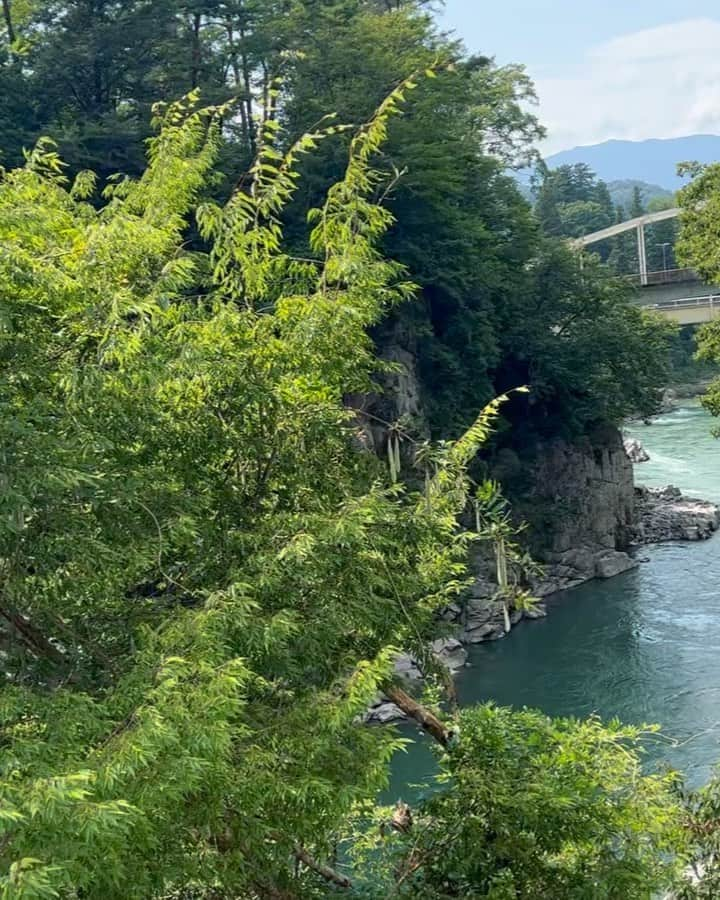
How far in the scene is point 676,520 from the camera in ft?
75.7

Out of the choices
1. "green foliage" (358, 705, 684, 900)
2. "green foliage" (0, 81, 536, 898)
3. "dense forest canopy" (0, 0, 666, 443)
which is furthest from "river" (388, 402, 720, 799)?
"green foliage" (0, 81, 536, 898)

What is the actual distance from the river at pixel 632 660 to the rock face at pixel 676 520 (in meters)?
0.44

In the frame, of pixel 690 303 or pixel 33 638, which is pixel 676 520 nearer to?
pixel 690 303

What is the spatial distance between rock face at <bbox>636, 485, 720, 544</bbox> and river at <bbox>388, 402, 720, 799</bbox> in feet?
1.43

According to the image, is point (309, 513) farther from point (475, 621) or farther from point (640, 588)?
point (640, 588)

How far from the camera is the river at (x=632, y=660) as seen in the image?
40.8ft

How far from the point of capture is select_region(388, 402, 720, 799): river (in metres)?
12.4

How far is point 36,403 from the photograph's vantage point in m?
3.69

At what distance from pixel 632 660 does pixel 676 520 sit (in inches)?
327

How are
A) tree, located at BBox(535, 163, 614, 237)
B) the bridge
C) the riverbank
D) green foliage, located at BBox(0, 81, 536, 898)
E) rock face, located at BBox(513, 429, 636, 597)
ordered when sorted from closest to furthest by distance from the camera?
green foliage, located at BBox(0, 81, 536, 898) → the riverbank → rock face, located at BBox(513, 429, 636, 597) → the bridge → tree, located at BBox(535, 163, 614, 237)

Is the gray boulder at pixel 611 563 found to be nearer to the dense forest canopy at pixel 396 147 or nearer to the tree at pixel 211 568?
the dense forest canopy at pixel 396 147

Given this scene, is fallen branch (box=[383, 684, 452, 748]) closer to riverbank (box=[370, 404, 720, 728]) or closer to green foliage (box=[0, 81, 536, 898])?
green foliage (box=[0, 81, 536, 898])

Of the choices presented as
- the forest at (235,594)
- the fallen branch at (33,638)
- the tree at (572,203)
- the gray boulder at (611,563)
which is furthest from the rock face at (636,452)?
the fallen branch at (33,638)

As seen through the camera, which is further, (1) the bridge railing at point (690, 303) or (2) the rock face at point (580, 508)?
(1) the bridge railing at point (690, 303)
